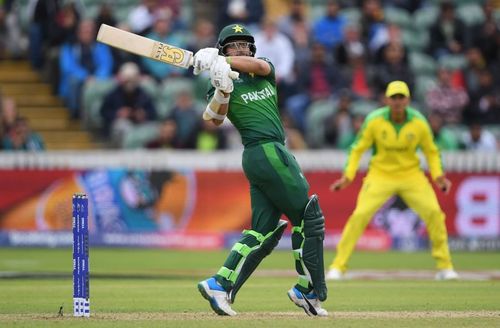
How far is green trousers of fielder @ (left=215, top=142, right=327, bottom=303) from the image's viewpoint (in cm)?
973

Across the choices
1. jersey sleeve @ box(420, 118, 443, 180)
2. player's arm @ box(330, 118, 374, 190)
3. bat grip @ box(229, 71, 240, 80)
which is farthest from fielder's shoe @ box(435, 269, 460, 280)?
bat grip @ box(229, 71, 240, 80)

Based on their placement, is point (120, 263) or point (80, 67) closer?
point (120, 263)

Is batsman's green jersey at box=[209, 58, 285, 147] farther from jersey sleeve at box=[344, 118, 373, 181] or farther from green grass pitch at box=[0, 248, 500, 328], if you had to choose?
jersey sleeve at box=[344, 118, 373, 181]

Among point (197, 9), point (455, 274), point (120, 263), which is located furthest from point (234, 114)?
point (197, 9)

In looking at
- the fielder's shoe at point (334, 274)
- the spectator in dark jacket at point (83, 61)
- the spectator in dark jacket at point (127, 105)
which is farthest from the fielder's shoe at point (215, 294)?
the spectator in dark jacket at point (83, 61)

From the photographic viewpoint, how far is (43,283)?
1338 cm

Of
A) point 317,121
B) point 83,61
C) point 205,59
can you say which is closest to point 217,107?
point 205,59

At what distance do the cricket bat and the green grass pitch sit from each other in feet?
6.76

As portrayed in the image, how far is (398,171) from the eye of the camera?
47.8 feet

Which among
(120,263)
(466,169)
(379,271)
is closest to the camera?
(379,271)

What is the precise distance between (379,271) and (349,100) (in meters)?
5.89

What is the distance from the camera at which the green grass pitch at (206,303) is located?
9.36m

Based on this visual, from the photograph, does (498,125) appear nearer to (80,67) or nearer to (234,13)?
(234,13)

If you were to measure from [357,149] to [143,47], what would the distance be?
5.28m
